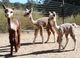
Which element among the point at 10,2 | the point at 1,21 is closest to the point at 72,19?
the point at 10,2

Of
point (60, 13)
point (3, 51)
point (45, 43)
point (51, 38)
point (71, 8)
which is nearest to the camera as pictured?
point (3, 51)

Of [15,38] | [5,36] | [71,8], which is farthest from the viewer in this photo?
[71,8]

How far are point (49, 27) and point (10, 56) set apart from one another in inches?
134

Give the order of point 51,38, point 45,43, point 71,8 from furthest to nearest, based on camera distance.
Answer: point 71,8
point 51,38
point 45,43

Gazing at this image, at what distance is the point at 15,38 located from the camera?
11.5 meters

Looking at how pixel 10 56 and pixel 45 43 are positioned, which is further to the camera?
pixel 45 43

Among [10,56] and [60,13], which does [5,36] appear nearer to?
[10,56]

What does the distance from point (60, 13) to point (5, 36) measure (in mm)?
6676

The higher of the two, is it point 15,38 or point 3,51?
point 15,38

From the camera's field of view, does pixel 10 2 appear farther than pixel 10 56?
Yes

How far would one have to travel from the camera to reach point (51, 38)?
15.5 m

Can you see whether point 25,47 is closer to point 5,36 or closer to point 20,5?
point 5,36

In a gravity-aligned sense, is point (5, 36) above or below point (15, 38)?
below

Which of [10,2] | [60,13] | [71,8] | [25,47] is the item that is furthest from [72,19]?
[25,47]
